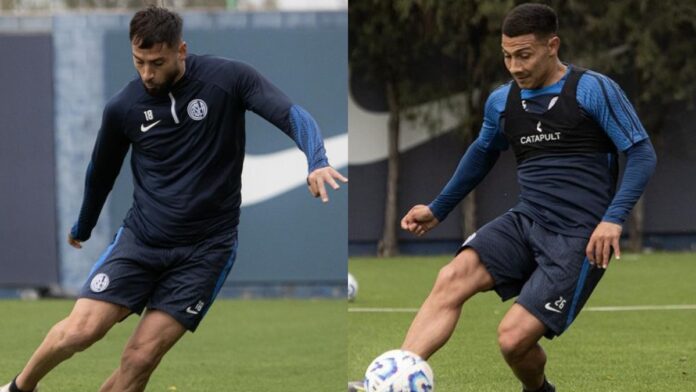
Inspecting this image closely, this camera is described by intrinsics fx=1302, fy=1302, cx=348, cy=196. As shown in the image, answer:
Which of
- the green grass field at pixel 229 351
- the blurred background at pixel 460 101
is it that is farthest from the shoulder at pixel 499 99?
the blurred background at pixel 460 101

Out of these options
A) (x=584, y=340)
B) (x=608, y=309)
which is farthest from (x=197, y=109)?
(x=608, y=309)

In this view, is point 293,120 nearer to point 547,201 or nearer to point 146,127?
point 146,127

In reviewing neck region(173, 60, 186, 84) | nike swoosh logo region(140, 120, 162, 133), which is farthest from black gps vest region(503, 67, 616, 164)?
Answer: nike swoosh logo region(140, 120, 162, 133)

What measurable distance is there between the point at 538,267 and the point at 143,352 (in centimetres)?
196

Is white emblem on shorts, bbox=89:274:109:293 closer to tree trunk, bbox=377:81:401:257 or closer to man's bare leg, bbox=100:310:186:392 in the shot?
man's bare leg, bbox=100:310:186:392

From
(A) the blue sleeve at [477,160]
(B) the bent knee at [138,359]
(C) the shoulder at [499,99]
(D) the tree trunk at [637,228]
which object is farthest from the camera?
(D) the tree trunk at [637,228]

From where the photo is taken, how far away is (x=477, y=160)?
6863 millimetres

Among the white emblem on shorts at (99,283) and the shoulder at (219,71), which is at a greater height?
the shoulder at (219,71)

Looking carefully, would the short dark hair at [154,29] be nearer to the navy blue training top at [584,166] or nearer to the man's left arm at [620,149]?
the navy blue training top at [584,166]

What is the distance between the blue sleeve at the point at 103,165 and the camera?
6391mm

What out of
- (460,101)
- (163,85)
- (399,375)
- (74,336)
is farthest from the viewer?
(460,101)

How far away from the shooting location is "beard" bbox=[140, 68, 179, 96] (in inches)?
245

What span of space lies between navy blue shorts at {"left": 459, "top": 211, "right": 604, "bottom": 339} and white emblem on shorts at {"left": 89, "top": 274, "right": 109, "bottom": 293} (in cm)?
178

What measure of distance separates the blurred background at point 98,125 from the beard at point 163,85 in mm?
10018
